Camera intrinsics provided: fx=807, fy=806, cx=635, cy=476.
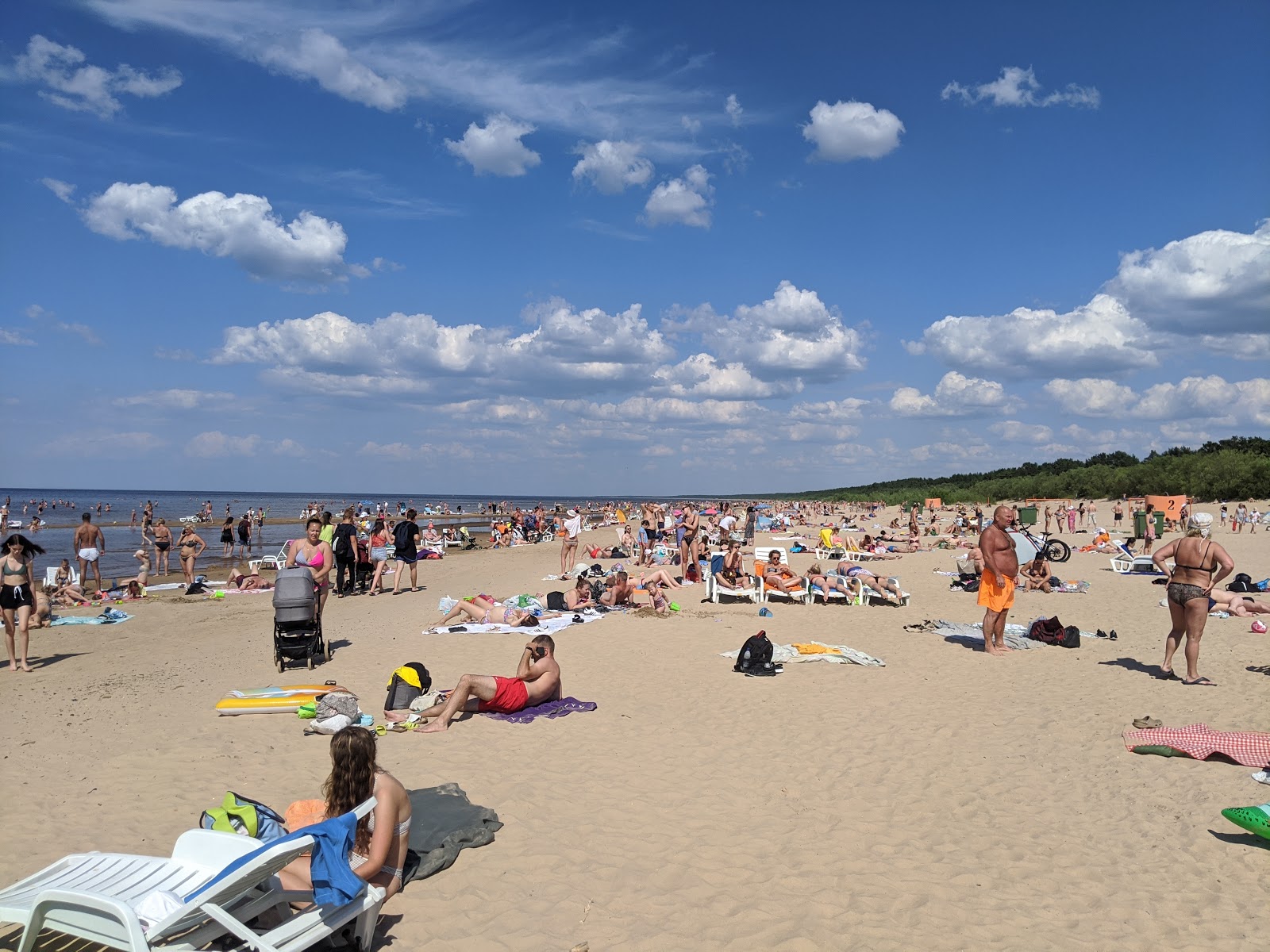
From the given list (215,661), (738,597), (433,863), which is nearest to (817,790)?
(433,863)

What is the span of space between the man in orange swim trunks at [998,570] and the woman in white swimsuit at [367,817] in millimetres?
7606

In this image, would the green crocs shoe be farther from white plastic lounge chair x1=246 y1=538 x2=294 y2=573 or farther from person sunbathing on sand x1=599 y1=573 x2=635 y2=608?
white plastic lounge chair x1=246 y1=538 x2=294 y2=573

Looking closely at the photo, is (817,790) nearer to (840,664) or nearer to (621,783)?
(621,783)

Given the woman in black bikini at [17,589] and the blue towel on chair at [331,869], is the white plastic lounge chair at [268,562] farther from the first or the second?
the blue towel on chair at [331,869]

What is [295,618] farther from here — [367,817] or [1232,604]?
[1232,604]

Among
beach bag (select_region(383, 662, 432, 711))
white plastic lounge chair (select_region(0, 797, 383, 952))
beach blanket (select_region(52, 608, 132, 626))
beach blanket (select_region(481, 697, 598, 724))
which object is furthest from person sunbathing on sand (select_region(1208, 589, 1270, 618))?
beach blanket (select_region(52, 608, 132, 626))

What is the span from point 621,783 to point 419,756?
60.4 inches

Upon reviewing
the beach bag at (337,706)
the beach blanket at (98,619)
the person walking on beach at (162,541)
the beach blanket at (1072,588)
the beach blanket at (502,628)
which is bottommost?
the beach blanket at (98,619)

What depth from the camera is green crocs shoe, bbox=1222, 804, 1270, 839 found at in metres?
4.30

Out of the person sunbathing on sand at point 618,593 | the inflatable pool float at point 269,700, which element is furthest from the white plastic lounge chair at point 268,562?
the inflatable pool float at point 269,700

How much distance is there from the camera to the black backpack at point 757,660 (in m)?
8.59

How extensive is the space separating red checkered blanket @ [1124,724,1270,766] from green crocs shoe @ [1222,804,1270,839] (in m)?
1.29

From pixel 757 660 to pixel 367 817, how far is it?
5.52 metres

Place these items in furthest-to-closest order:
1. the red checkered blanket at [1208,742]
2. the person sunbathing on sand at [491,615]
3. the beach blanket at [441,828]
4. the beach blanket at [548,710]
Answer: the person sunbathing on sand at [491,615]
the beach blanket at [548,710]
the red checkered blanket at [1208,742]
the beach blanket at [441,828]
